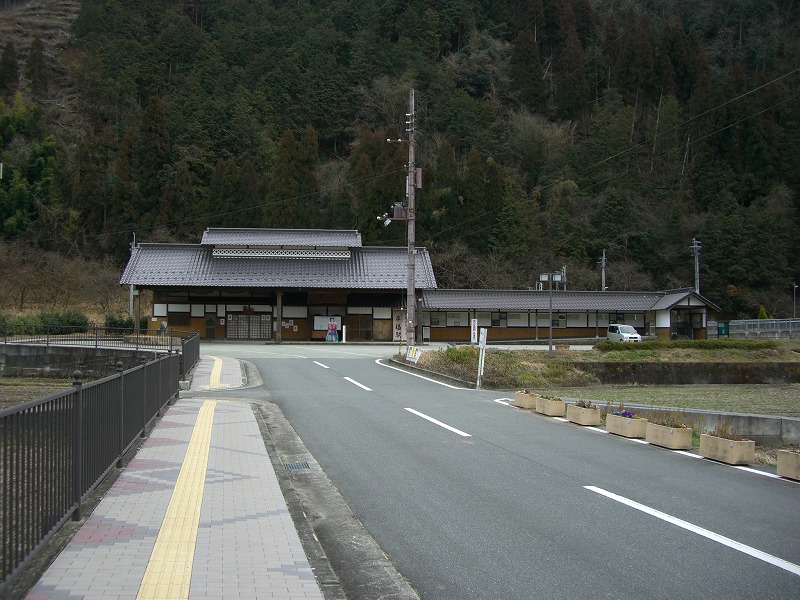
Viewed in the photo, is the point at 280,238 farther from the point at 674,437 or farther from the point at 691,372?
the point at 674,437

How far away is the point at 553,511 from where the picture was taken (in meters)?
7.09

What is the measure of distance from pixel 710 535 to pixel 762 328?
4605 centimetres

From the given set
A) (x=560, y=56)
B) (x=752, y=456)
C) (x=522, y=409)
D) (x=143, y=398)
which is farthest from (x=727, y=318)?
(x=143, y=398)

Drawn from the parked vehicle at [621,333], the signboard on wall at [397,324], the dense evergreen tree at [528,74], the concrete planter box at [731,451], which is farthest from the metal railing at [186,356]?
the dense evergreen tree at [528,74]

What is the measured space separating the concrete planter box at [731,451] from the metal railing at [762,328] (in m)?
39.5

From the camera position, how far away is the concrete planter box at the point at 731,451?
32.2 feet

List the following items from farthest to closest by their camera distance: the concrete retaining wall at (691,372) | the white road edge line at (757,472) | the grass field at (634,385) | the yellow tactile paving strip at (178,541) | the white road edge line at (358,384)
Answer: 1. the concrete retaining wall at (691,372)
2. the white road edge line at (358,384)
3. the grass field at (634,385)
4. the white road edge line at (757,472)
5. the yellow tactile paving strip at (178,541)

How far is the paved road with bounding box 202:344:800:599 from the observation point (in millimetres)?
5246

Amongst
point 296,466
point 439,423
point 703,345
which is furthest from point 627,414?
point 703,345

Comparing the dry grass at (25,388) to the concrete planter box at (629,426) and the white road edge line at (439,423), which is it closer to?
the white road edge line at (439,423)

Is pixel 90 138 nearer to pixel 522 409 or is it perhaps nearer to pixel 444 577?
pixel 522 409

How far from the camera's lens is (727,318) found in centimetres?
5797

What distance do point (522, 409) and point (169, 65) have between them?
73.4m

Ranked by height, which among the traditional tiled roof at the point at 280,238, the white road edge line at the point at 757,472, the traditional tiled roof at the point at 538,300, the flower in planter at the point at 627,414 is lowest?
the white road edge line at the point at 757,472
